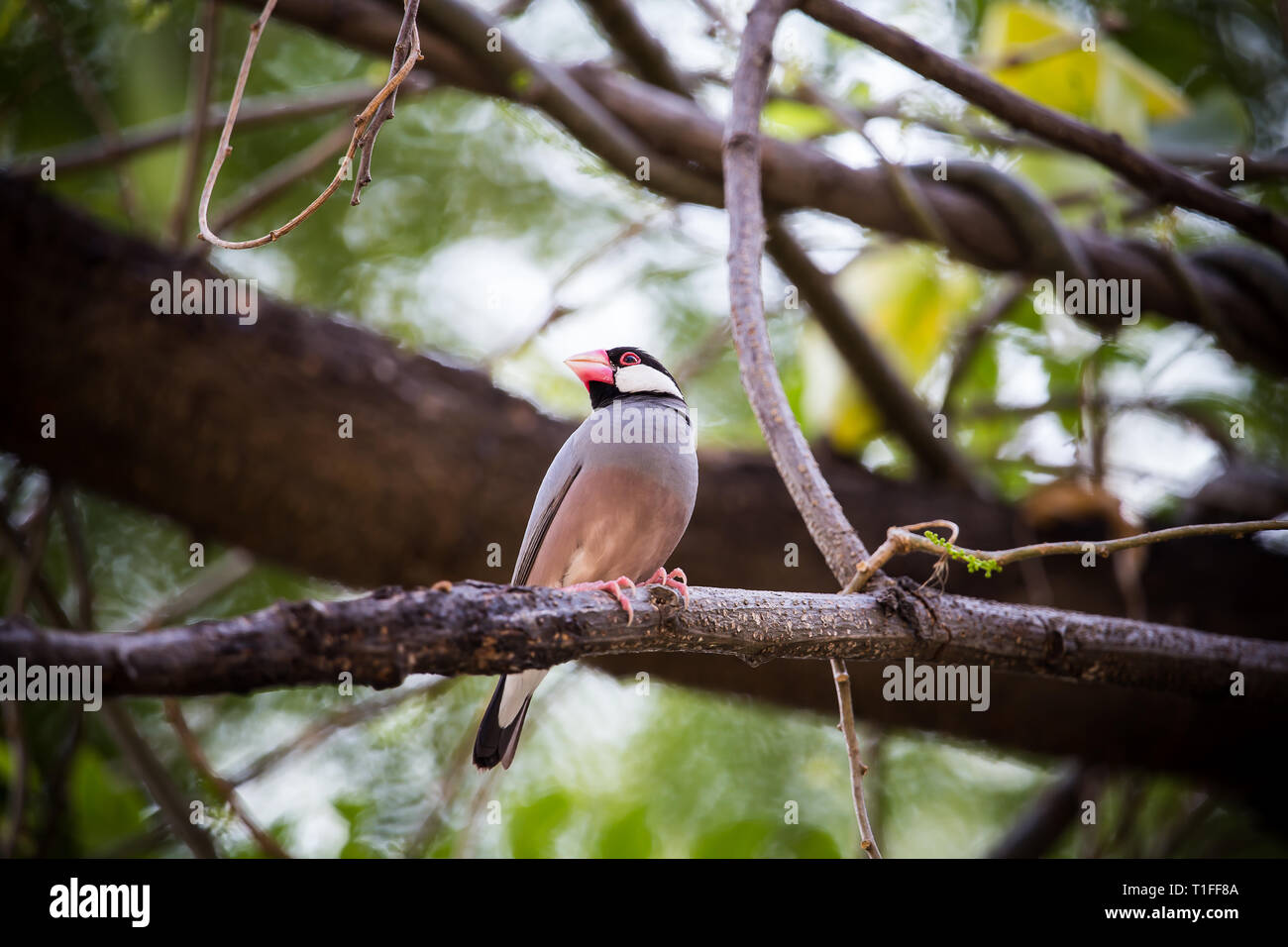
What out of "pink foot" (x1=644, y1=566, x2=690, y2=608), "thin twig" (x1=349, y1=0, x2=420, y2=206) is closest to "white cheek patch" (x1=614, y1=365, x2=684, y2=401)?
"pink foot" (x1=644, y1=566, x2=690, y2=608)

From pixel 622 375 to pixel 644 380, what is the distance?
88 mm

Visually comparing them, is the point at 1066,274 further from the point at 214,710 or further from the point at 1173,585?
the point at 214,710

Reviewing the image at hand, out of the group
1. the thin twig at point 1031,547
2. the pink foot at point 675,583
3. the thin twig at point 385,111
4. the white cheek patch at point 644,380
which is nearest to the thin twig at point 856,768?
the thin twig at point 1031,547

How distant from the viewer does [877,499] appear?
4875 millimetres

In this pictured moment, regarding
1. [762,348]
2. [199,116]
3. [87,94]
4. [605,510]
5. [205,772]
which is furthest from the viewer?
[87,94]

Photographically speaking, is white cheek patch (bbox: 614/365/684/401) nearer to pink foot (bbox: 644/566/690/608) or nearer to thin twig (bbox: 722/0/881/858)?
thin twig (bbox: 722/0/881/858)

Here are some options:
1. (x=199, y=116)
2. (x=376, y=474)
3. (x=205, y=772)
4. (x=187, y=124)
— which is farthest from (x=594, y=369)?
(x=187, y=124)

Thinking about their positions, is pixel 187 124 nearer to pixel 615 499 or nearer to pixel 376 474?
pixel 376 474

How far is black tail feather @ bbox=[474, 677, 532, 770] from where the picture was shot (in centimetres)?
259

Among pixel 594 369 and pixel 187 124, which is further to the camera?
pixel 187 124

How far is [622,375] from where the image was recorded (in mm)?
3188

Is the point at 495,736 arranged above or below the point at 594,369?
below

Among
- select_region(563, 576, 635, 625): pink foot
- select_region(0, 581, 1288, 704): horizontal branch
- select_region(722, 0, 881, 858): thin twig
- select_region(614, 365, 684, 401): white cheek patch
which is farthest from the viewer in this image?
select_region(614, 365, 684, 401): white cheek patch
